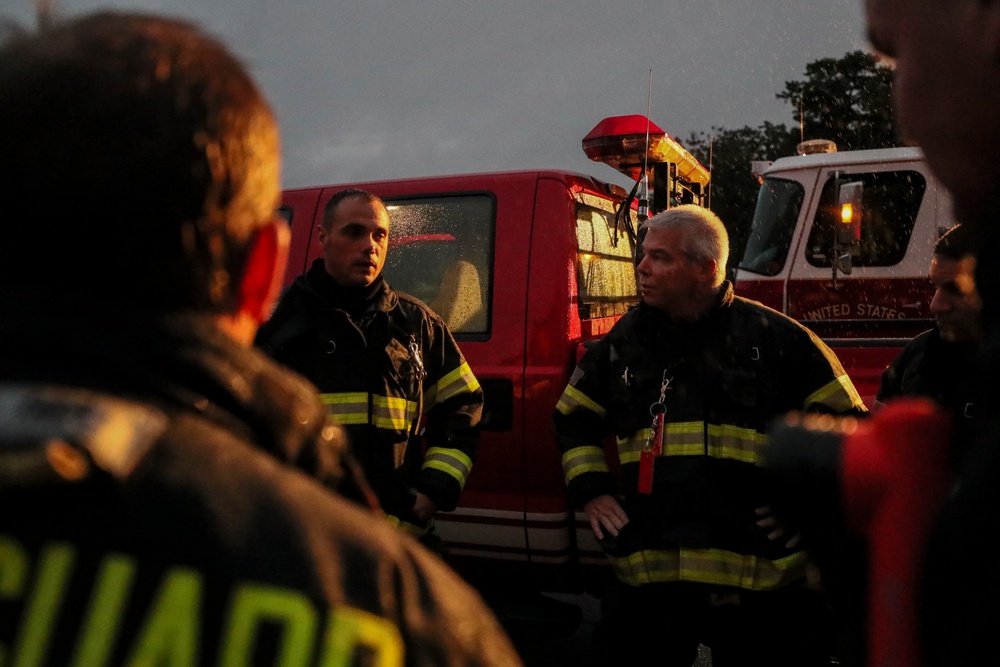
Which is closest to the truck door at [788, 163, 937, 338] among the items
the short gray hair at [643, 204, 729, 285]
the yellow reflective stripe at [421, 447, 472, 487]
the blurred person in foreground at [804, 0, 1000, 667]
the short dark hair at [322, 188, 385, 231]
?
the short gray hair at [643, 204, 729, 285]

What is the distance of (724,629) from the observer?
282 centimetres

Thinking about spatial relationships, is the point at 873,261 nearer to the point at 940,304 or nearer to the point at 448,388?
the point at 940,304

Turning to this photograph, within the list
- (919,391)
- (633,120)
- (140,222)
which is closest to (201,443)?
(140,222)

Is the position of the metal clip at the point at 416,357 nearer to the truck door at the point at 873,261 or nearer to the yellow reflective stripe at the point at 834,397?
the yellow reflective stripe at the point at 834,397

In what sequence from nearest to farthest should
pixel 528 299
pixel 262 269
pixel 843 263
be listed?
pixel 262 269 → pixel 528 299 → pixel 843 263

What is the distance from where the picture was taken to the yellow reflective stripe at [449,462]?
305 cm

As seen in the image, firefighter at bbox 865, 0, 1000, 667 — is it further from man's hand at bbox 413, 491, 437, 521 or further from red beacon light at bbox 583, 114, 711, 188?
red beacon light at bbox 583, 114, 711, 188

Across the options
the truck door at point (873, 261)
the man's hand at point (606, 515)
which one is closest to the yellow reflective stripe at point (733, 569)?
the man's hand at point (606, 515)

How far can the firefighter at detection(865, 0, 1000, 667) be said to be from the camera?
0.72 m

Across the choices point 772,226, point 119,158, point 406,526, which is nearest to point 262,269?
point 119,158

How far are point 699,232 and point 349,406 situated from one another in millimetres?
1339

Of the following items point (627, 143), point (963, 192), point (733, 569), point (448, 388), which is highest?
point (627, 143)

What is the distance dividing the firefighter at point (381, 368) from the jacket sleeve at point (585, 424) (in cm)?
34

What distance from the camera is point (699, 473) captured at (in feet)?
9.05
